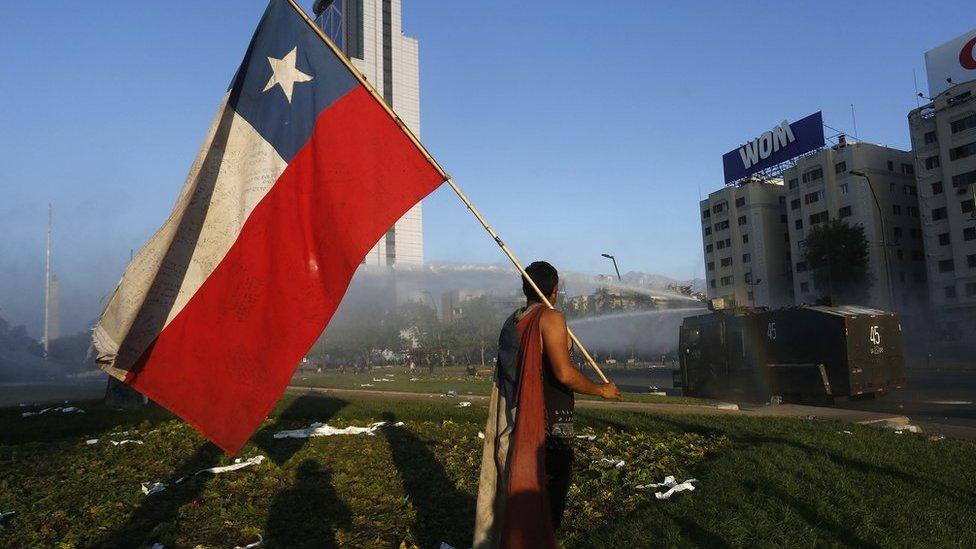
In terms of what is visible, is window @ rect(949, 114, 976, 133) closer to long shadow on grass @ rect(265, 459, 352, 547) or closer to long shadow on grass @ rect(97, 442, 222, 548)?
long shadow on grass @ rect(265, 459, 352, 547)

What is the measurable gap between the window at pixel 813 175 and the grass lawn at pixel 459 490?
71.6 m

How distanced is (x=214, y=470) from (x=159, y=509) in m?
1.54

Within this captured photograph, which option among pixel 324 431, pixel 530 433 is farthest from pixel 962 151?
pixel 530 433

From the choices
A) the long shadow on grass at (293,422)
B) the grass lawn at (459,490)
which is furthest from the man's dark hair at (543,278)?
the long shadow on grass at (293,422)

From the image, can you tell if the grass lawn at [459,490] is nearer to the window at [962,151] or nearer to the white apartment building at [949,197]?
the white apartment building at [949,197]

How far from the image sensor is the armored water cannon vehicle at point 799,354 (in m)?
17.7

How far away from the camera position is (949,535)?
4.96m

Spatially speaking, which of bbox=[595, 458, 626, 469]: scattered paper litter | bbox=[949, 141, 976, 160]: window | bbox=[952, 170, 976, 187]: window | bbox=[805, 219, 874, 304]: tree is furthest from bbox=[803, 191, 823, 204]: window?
bbox=[595, 458, 626, 469]: scattered paper litter

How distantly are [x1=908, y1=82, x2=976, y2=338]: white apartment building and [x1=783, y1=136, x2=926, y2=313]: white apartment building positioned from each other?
3.97 meters

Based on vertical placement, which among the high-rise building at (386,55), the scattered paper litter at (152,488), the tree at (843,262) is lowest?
the scattered paper litter at (152,488)

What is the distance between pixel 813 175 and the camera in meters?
74.7

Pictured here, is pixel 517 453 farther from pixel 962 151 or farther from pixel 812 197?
pixel 812 197

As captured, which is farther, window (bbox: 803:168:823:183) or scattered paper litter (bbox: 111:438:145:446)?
window (bbox: 803:168:823:183)

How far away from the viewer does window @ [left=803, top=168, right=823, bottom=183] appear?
7368 cm
